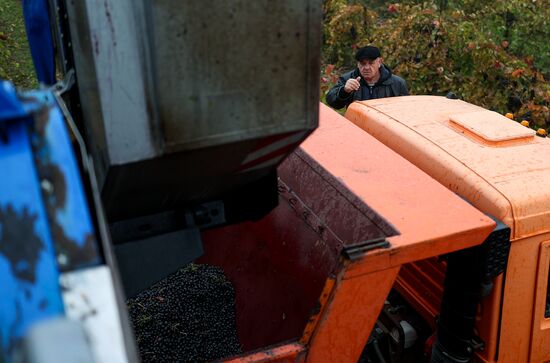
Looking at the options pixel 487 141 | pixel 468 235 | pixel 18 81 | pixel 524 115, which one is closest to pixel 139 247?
pixel 468 235

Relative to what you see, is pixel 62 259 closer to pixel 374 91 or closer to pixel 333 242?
pixel 333 242

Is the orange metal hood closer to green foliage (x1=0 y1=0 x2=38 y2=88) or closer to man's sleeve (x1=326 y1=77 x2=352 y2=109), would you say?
man's sleeve (x1=326 y1=77 x2=352 y2=109)

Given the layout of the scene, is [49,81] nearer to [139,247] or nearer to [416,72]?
[139,247]

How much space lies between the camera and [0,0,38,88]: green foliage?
359 inches

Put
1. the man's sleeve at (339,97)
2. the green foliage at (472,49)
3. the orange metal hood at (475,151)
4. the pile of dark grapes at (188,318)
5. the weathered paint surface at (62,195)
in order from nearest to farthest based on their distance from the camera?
1. the weathered paint surface at (62,195)
2. the orange metal hood at (475,151)
3. the pile of dark grapes at (188,318)
4. the man's sleeve at (339,97)
5. the green foliage at (472,49)

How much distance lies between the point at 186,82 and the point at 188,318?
2.66 metres

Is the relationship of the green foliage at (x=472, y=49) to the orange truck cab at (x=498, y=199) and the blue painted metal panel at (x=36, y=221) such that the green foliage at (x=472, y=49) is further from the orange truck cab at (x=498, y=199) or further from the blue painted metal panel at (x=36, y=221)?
the blue painted metal panel at (x=36, y=221)

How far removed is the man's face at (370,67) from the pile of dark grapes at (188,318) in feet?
7.48

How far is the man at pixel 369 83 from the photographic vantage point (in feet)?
17.5

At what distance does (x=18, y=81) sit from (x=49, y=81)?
24.0 feet

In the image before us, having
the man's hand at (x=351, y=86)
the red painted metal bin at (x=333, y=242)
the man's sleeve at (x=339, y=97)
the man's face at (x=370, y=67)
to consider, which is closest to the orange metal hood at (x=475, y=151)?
the red painted metal bin at (x=333, y=242)

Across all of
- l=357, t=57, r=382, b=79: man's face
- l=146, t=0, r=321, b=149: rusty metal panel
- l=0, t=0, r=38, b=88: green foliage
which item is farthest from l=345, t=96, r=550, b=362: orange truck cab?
l=0, t=0, r=38, b=88: green foliage

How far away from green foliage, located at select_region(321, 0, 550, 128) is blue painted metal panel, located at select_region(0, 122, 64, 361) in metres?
7.48

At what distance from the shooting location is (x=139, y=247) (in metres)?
2.28
